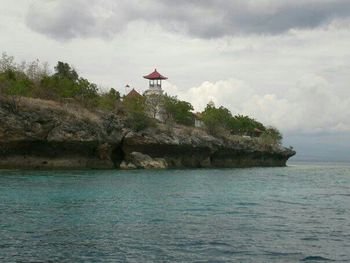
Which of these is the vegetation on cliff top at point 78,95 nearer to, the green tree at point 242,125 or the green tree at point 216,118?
the green tree at point 216,118

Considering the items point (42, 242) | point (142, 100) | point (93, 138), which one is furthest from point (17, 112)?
point (42, 242)

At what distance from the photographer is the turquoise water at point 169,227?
16812mm

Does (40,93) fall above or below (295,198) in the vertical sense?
above

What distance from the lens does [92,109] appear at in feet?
278

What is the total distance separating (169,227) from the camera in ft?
73.3

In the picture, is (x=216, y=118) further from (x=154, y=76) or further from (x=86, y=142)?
(x=86, y=142)

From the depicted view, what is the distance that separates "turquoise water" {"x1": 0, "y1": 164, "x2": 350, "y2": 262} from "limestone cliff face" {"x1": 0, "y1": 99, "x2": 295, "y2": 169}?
33.0m

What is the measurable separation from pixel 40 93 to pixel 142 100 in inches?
1052

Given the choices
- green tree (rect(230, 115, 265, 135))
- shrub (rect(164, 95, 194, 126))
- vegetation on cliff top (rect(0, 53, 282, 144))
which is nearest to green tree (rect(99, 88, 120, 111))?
vegetation on cliff top (rect(0, 53, 282, 144))

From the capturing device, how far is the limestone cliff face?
69.2m

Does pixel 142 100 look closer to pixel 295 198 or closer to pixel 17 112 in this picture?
pixel 17 112

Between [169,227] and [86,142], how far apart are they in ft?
182

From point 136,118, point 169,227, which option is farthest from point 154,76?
point 169,227

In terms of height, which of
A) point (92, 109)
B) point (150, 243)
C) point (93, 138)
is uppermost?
point (92, 109)
